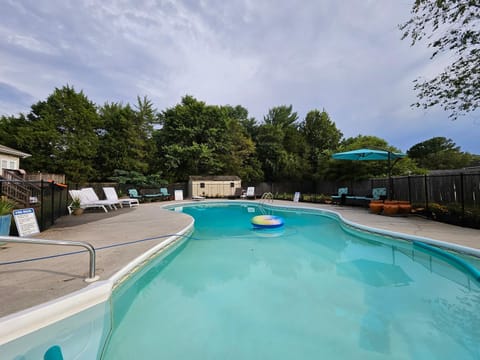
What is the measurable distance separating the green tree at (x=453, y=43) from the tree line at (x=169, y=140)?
28.0ft

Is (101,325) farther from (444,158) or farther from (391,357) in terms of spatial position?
(444,158)

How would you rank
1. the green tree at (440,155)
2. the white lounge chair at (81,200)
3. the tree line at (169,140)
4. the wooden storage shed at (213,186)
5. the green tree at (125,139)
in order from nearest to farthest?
the white lounge chair at (81,200)
the tree line at (169,140)
the wooden storage shed at (213,186)
the green tree at (125,139)
the green tree at (440,155)

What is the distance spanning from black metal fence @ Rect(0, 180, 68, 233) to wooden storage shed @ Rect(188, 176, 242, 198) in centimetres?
1100

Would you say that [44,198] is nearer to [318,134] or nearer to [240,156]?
[240,156]

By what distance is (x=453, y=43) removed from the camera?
7.32 meters

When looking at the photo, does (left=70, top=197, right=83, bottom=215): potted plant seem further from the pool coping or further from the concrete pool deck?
the pool coping

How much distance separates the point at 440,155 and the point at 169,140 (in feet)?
124

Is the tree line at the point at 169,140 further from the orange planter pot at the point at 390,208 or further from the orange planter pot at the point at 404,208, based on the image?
the orange planter pot at the point at 404,208

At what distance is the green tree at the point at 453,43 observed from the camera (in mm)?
6965

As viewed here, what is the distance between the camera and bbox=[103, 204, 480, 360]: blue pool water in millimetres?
2232

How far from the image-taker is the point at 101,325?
251 centimetres

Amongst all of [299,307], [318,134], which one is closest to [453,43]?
[299,307]

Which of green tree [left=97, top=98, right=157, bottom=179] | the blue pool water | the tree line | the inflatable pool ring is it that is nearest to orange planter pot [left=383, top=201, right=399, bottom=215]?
the blue pool water

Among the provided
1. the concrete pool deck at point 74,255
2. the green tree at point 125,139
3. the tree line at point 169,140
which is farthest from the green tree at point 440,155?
the green tree at point 125,139
